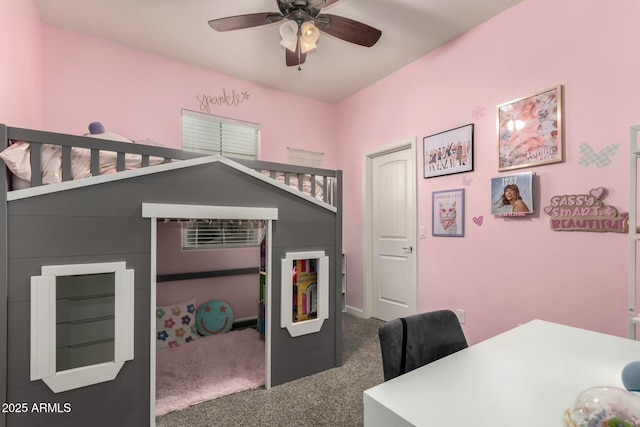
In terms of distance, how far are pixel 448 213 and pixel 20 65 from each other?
3328 mm

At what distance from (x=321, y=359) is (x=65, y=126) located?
112 inches

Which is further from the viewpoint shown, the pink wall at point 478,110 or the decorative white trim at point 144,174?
the pink wall at point 478,110

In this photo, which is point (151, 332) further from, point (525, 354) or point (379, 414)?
point (525, 354)

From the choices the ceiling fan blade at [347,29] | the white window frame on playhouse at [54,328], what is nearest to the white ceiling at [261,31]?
the ceiling fan blade at [347,29]

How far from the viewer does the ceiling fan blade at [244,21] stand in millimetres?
1978

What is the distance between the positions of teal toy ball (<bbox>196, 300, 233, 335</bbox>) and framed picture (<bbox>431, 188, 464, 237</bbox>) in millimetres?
2242

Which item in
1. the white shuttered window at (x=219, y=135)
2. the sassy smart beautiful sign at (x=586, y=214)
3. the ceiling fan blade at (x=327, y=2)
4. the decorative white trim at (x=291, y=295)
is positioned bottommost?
the decorative white trim at (x=291, y=295)

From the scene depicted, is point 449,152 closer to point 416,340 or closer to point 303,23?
point 303,23

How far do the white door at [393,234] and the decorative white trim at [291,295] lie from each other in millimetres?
1203

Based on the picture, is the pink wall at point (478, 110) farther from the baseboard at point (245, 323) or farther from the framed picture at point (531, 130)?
the baseboard at point (245, 323)

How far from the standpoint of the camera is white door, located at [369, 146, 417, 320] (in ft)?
10.3

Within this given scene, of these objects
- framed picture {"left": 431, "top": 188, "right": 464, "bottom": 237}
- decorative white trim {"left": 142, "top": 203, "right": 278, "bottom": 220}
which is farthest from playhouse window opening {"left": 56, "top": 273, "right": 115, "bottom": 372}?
framed picture {"left": 431, "top": 188, "right": 464, "bottom": 237}

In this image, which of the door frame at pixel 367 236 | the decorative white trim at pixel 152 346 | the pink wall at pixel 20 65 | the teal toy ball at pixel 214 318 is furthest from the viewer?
the door frame at pixel 367 236

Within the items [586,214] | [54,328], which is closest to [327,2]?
→ [586,214]
